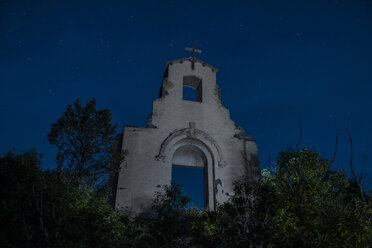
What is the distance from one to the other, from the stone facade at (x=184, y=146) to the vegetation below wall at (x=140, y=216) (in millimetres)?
874

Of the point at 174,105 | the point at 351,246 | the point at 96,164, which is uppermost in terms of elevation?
the point at 174,105

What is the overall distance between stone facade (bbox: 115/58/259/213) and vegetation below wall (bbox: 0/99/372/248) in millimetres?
874

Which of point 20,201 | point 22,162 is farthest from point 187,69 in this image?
point 20,201

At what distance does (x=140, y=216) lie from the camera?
1122cm

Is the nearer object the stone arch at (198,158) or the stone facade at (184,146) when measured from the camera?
the stone facade at (184,146)

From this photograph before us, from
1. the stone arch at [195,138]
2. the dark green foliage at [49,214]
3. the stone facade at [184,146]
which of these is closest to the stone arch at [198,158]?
the stone facade at [184,146]

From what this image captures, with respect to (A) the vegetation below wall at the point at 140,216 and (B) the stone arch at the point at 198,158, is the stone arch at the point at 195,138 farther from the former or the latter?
(A) the vegetation below wall at the point at 140,216

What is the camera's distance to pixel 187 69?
16125mm

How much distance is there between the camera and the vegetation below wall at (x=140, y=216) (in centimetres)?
548

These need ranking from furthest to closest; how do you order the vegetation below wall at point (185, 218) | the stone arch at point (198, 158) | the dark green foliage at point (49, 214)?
1. the stone arch at point (198, 158)
2. the dark green foliage at point (49, 214)
3. the vegetation below wall at point (185, 218)

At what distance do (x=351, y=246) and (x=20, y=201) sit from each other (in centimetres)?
747

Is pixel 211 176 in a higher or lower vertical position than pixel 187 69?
lower

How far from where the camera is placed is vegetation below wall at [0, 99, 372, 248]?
5.48 metres

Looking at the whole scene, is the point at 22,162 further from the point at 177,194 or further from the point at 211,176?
the point at 211,176
